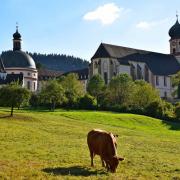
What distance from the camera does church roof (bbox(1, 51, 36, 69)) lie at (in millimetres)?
124438

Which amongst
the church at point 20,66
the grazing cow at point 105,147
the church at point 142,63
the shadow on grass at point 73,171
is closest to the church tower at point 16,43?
the church at point 20,66

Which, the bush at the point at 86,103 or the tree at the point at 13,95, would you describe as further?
the bush at the point at 86,103

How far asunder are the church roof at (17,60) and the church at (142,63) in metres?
20.4

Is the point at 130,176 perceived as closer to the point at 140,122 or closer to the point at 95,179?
the point at 95,179

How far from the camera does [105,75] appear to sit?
416ft

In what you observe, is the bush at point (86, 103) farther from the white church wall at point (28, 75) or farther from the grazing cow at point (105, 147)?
the grazing cow at point (105, 147)

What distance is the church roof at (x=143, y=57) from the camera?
425ft

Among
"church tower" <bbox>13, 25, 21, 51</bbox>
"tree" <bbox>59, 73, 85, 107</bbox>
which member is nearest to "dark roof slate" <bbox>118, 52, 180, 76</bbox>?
"church tower" <bbox>13, 25, 21, 51</bbox>

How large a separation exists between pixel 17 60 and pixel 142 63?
42496mm

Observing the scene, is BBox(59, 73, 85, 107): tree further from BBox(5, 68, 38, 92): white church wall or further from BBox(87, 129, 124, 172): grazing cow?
BBox(87, 129, 124, 172): grazing cow

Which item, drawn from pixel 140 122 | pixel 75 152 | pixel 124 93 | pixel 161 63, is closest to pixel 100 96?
pixel 124 93

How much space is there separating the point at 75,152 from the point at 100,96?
7684 centimetres

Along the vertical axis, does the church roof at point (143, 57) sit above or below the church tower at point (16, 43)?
below

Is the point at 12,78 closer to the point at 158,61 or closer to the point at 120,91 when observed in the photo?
the point at 120,91
